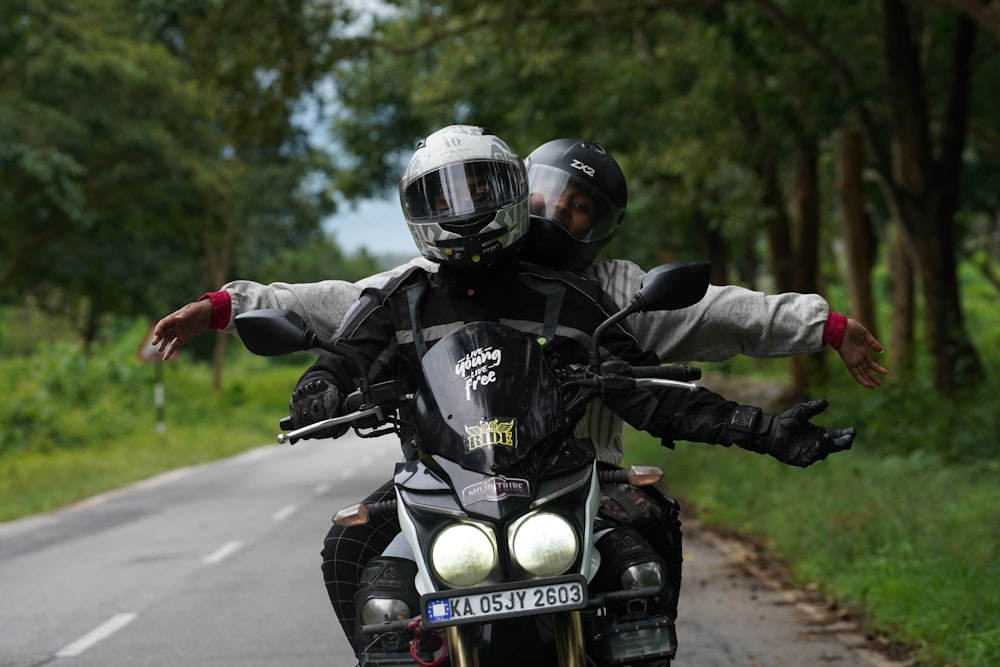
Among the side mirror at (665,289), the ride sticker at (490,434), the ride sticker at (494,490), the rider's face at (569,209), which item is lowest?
the ride sticker at (494,490)

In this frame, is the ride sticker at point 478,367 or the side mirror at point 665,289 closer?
the ride sticker at point 478,367

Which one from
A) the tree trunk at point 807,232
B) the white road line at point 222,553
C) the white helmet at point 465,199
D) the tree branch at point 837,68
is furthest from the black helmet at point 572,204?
the tree trunk at point 807,232

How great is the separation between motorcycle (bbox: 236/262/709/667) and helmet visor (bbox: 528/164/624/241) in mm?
773

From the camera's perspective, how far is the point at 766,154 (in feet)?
67.8

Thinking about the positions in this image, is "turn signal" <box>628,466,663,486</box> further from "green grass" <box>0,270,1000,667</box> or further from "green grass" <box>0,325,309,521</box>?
"green grass" <box>0,325,309,521</box>

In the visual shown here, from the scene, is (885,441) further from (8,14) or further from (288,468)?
(8,14)

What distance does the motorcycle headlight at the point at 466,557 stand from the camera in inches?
136

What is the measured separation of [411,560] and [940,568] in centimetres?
514

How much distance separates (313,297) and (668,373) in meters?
1.25

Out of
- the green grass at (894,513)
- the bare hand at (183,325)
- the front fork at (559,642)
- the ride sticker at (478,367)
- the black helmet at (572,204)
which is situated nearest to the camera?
the front fork at (559,642)

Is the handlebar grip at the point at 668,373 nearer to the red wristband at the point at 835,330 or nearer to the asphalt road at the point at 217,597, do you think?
the red wristband at the point at 835,330

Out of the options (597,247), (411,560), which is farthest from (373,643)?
(597,247)

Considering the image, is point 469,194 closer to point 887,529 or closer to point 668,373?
point 668,373

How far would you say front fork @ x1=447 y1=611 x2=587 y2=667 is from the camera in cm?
354
